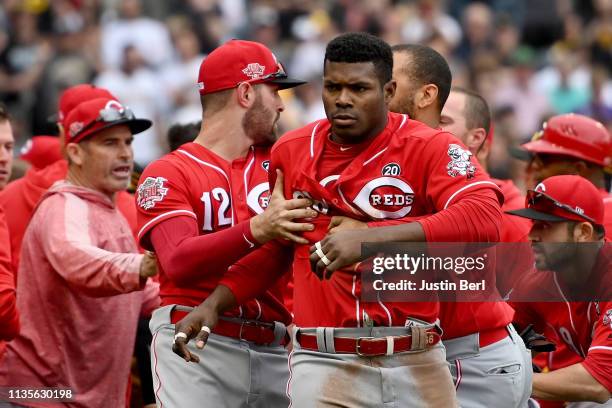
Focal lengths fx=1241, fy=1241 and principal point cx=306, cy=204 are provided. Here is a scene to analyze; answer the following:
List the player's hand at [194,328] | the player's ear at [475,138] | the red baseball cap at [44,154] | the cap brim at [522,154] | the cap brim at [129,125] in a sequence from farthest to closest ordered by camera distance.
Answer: the red baseball cap at [44,154] → the cap brim at [522,154] → the player's ear at [475,138] → the cap brim at [129,125] → the player's hand at [194,328]

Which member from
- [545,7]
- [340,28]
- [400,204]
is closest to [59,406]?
[400,204]

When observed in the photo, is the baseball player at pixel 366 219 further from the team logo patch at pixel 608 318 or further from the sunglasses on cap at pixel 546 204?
the sunglasses on cap at pixel 546 204

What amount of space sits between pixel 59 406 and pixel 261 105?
6.64ft

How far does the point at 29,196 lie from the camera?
809 centimetres

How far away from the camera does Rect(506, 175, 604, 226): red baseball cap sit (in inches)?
266

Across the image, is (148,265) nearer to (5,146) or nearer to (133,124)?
(133,124)

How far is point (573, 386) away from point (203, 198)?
2129mm

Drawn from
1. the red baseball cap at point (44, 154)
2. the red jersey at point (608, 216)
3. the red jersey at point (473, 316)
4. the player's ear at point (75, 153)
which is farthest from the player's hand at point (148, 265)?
the red baseball cap at point (44, 154)

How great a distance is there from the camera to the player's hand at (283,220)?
5.32 m

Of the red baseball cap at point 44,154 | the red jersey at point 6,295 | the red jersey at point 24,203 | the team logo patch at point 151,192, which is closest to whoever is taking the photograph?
the team logo patch at point 151,192

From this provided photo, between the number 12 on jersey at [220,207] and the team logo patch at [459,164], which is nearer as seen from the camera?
the team logo patch at [459,164]

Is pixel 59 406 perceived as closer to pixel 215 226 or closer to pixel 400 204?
pixel 215 226

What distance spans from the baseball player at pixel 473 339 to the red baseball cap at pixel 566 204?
67 centimetres

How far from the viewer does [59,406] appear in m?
6.82
